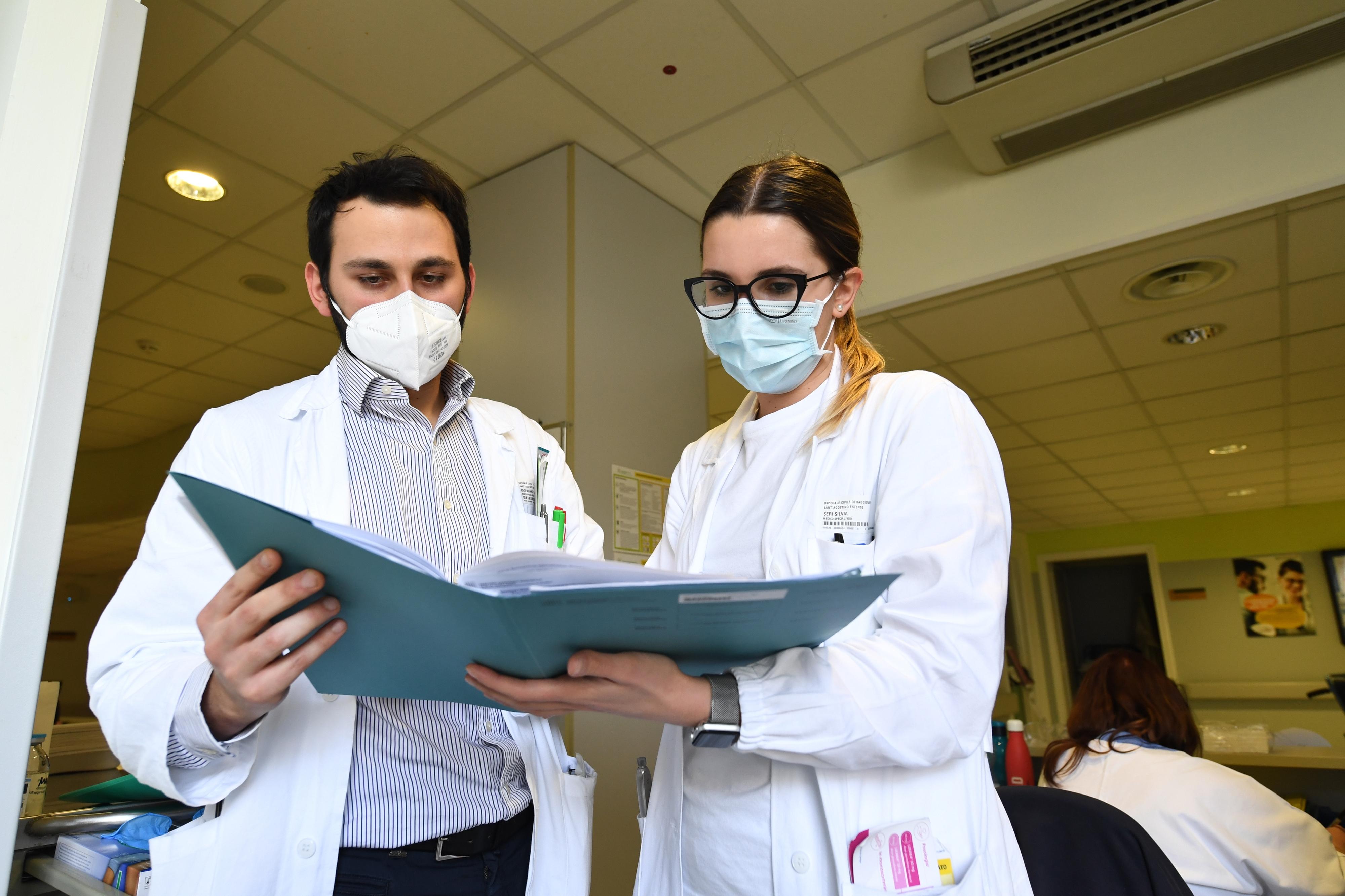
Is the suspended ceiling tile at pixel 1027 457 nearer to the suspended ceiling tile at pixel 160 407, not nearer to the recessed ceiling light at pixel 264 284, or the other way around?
the recessed ceiling light at pixel 264 284

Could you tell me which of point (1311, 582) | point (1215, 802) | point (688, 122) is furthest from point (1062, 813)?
point (1311, 582)

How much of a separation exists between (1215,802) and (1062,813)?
3.29 ft

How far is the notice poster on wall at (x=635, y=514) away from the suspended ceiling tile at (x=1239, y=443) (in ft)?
14.8

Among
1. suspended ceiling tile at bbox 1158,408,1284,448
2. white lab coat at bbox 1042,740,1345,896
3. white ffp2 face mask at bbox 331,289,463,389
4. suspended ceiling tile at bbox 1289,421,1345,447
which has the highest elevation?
suspended ceiling tile at bbox 1158,408,1284,448

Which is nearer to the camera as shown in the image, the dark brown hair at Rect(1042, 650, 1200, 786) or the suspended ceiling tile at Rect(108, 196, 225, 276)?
the dark brown hair at Rect(1042, 650, 1200, 786)

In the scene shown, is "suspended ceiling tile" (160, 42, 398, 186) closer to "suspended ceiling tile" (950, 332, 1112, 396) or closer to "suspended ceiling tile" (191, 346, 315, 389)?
"suspended ceiling tile" (191, 346, 315, 389)

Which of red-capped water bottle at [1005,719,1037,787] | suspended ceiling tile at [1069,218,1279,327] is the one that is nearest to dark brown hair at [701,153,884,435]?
suspended ceiling tile at [1069,218,1279,327]

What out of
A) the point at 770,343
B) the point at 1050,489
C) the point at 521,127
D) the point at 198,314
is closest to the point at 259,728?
the point at 770,343

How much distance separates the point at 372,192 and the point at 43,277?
0.45 m

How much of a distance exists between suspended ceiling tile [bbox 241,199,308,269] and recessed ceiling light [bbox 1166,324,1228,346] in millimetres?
3837

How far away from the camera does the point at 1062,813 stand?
1255 millimetres

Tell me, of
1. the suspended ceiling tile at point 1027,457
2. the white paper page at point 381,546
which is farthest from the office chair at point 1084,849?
the suspended ceiling tile at point 1027,457

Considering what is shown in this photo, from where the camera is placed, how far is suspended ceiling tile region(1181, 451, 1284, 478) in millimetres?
5969

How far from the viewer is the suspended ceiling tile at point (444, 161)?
2.98 meters
